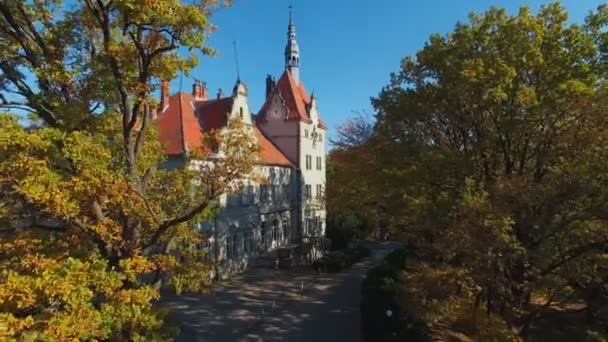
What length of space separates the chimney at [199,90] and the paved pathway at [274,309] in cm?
1210

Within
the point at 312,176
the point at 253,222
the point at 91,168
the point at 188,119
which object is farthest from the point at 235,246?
the point at 91,168

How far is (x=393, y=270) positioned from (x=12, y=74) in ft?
53.0

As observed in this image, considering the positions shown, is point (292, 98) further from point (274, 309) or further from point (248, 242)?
point (274, 309)

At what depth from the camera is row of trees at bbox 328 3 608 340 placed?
10.7 m

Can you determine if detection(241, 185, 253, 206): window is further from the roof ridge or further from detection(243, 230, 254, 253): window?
the roof ridge

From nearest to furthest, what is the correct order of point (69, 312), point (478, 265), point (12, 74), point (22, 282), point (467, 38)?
point (22, 282) < point (69, 312) < point (12, 74) < point (478, 265) < point (467, 38)

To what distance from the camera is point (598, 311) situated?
12086mm

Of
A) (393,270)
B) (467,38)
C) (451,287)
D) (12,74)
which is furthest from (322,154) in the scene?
(12,74)

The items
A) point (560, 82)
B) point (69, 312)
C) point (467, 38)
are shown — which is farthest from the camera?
point (467, 38)

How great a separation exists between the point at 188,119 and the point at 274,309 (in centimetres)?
1123

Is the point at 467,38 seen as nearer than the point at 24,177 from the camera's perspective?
No

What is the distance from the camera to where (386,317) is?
15000 millimetres

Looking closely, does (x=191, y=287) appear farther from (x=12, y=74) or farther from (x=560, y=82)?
(x=560, y=82)

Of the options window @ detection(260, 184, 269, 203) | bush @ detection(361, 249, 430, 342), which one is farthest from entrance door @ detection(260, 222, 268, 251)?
bush @ detection(361, 249, 430, 342)
